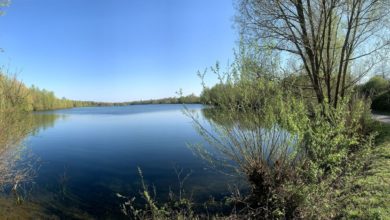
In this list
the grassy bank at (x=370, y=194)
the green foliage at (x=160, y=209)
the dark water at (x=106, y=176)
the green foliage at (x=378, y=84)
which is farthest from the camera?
the green foliage at (x=378, y=84)

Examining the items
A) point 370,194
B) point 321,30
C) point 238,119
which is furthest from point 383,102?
point 238,119

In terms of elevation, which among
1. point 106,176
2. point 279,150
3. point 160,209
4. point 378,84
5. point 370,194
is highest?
point 378,84

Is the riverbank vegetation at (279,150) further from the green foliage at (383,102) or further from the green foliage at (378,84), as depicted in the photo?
the green foliage at (378,84)

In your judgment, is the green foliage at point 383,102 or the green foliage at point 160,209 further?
the green foliage at point 383,102

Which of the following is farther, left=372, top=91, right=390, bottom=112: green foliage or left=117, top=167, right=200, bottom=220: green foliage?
left=372, top=91, right=390, bottom=112: green foliage

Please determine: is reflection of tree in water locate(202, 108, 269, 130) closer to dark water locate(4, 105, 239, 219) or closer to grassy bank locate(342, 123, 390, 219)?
dark water locate(4, 105, 239, 219)

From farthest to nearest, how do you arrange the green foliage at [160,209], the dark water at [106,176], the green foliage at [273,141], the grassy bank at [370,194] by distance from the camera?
1. the dark water at [106,176]
2. the green foliage at [160,209]
3. the green foliage at [273,141]
4. the grassy bank at [370,194]

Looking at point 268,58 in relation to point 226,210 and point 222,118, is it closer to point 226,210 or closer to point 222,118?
point 222,118

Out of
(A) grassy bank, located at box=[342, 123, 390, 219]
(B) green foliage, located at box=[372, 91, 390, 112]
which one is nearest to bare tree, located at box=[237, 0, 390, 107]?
(A) grassy bank, located at box=[342, 123, 390, 219]

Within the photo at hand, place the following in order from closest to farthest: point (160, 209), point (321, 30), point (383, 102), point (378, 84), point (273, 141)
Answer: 1. point (273, 141)
2. point (160, 209)
3. point (321, 30)
4. point (383, 102)
5. point (378, 84)

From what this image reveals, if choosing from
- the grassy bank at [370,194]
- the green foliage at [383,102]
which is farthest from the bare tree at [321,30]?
the green foliage at [383,102]

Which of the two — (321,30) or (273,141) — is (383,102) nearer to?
(321,30)

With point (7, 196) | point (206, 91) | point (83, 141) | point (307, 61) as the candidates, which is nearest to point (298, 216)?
point (206, 91)

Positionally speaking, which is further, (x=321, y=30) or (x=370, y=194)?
(x=321, y=30)
